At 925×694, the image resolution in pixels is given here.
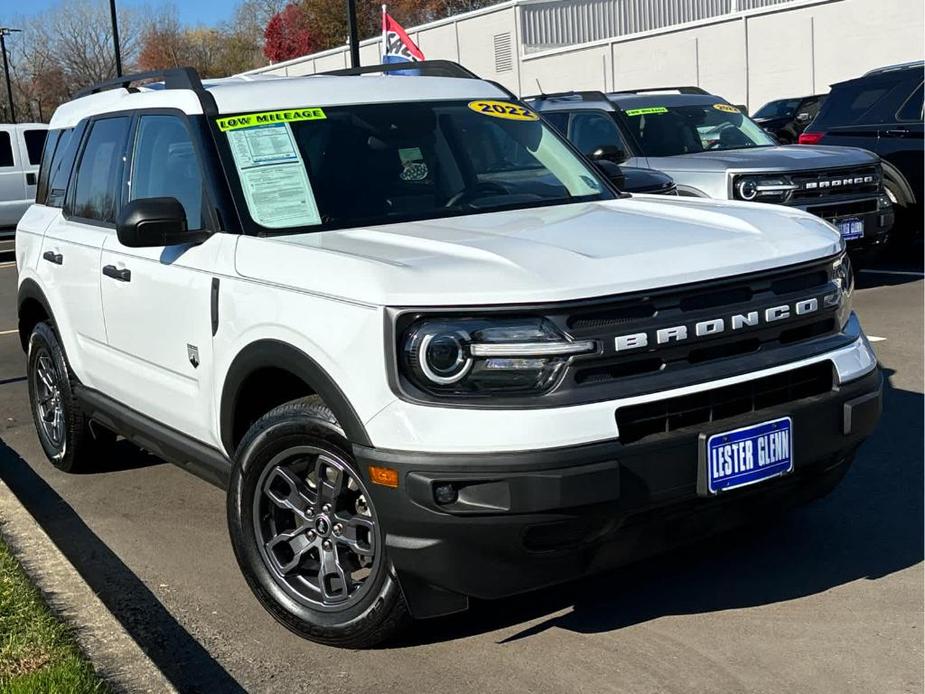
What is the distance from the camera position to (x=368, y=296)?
344 centimetres

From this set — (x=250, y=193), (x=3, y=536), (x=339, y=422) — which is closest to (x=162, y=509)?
(x=3, y=536)

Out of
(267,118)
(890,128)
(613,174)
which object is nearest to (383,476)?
(267,118)

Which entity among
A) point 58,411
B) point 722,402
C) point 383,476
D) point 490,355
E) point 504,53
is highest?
point 504,53

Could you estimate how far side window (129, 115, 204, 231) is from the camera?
15.1ft

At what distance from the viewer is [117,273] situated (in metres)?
4.98

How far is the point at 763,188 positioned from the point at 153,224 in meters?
6.65

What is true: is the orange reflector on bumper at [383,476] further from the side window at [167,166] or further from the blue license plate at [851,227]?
the blue license plate at [851,227]

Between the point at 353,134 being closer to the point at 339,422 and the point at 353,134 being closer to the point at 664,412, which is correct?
the point at 339,422

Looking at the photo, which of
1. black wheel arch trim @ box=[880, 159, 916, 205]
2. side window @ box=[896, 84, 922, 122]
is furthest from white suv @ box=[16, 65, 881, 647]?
side window @ box=[896, 84, 922, 122]

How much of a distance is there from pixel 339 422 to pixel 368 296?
403 millimetres

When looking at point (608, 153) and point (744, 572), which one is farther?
point (608, 153)

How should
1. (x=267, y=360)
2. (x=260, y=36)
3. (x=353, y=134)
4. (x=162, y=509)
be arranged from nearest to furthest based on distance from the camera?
(x=267, y=360) → (x=353, y=134) → (x=162, y=509) → (x=260, y=36)

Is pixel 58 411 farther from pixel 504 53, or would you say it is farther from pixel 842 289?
pixel 504 53

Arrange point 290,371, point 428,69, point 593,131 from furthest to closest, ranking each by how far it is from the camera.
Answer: point 593,131
point 428,69
point 290,371
